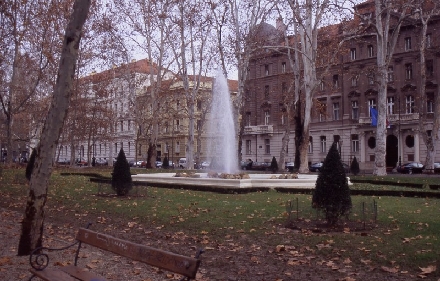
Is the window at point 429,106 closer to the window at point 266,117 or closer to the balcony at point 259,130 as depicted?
the balcony at point 259,130

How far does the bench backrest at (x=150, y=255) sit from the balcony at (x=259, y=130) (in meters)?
57.1

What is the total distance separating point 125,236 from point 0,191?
10832mm

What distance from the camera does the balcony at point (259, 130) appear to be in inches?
2482

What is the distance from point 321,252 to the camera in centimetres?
844

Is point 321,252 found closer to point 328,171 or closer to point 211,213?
point 328,171

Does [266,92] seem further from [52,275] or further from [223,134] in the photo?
[52,275]

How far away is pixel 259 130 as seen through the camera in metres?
64.2

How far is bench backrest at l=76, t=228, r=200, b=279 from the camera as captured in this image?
4.55 metres

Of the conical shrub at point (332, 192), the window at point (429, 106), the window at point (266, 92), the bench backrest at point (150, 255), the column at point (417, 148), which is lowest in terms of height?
the bench backrest at point (150, 255)

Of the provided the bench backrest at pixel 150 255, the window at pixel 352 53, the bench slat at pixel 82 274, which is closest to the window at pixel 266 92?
the window at pixel 352 53

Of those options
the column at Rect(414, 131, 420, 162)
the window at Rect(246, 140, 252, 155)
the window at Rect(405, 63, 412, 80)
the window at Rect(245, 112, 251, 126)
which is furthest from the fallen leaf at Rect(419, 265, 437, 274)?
the window at Rect(245, 112, 251, 126)

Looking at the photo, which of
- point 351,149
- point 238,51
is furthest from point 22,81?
point 351,149

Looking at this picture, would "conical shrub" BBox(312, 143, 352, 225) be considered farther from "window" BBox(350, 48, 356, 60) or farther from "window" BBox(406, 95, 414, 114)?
"window" BBox(350, 48, 356, 60)

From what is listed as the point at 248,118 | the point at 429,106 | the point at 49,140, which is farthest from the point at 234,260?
the point at 248,118
